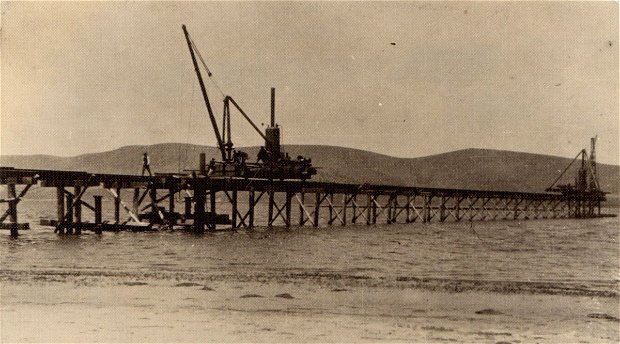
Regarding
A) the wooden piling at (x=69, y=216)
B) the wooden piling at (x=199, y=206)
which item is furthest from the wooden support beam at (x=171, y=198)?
the wooden piling at (x=69, y=216)

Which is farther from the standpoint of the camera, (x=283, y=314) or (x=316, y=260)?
(x=316, y=260)

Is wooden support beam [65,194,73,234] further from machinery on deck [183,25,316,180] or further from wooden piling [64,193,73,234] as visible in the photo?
machinery on deck [183,25,316,180]

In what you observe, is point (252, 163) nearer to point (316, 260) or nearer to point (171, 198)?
point (171, 198)

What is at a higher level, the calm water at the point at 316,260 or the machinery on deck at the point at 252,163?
the machinery on deck at the point at 252,163

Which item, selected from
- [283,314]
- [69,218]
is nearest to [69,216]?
[69,218]

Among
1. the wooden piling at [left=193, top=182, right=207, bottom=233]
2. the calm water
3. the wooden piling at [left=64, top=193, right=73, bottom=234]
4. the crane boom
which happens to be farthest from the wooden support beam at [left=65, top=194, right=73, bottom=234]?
the crane boom

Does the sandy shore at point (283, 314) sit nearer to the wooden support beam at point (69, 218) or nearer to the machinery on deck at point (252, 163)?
the wooden support beam at point (69, 218)

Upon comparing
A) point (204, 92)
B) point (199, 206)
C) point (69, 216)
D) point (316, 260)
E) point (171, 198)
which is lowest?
point (316, 260)

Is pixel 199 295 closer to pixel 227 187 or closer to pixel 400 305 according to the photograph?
pixel 400 305
